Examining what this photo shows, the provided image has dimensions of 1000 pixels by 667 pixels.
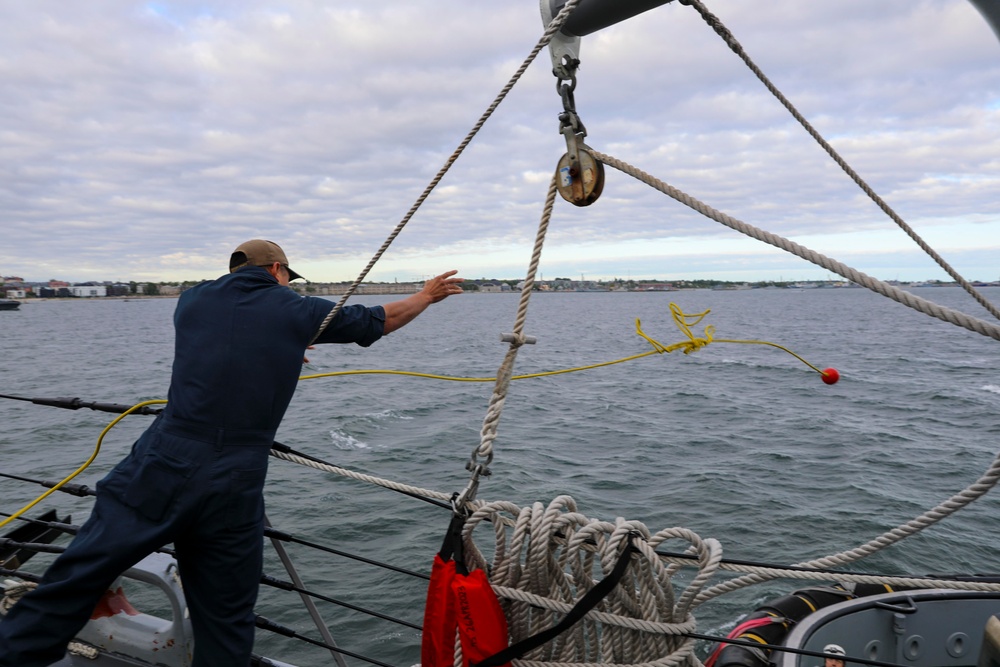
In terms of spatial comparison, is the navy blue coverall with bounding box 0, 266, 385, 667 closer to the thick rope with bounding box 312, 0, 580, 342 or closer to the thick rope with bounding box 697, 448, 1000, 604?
the thick rope with bounding box 312, 0, 580, 342

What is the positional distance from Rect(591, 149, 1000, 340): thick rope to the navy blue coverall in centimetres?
132

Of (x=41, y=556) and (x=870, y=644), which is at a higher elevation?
(x=870, y=644)

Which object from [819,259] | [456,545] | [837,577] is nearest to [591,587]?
[456,545]

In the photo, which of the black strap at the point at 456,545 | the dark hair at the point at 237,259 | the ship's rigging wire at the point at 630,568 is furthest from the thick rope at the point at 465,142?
the black strap at the point at 456,545

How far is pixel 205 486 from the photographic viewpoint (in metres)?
2.26

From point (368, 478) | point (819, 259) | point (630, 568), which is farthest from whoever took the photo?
point (368, 478)

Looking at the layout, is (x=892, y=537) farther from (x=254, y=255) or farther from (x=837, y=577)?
(x=254, y=255)

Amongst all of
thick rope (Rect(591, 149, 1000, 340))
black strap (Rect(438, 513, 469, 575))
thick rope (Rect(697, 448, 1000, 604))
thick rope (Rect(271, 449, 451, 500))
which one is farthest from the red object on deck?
thick rope (Rect(591, 149, 1000, 340))

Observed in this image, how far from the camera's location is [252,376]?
2.36 m

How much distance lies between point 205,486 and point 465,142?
1538mm

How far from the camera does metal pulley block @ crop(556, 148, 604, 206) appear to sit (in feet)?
7.22

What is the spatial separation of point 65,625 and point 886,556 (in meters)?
8.58

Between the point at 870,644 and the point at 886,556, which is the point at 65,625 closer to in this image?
the point at 870,644

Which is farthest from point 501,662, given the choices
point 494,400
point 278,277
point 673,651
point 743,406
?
point 743,406
